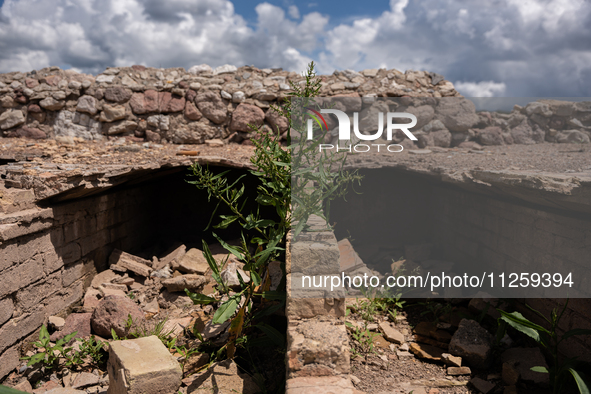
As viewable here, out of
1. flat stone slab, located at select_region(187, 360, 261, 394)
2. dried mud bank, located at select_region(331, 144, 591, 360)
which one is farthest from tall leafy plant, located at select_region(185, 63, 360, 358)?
dried mud bank, located at select_region(331, 144, 591, 360)

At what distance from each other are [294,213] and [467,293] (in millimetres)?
2686

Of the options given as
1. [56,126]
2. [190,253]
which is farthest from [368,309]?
[56,126]

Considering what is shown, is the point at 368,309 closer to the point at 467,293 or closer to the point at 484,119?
the point at 467,293

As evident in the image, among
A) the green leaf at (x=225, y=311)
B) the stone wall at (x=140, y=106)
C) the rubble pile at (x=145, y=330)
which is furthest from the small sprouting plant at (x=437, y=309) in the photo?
the stone wall at (x=140, y=106)

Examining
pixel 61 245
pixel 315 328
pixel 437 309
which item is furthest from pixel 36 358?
pixel 437 309

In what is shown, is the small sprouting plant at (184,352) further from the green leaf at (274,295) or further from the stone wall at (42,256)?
the stone wall at (42,256)

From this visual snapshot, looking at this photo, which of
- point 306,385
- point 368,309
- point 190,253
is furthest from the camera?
point 190,253

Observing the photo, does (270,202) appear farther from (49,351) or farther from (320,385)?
(49,351)

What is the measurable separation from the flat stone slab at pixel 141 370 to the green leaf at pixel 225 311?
0.42m

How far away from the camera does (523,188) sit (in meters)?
3.48

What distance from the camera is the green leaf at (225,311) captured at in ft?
9.07

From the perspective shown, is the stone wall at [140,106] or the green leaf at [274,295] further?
the stone wall at [140,106]

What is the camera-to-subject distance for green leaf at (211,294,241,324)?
2764 millimetres

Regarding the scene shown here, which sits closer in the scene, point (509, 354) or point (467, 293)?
point (509, 354)
